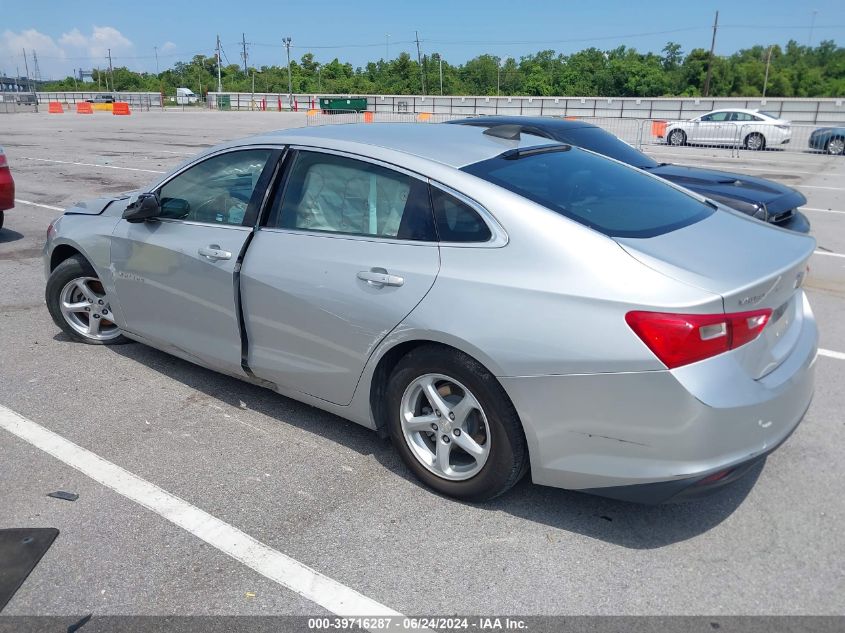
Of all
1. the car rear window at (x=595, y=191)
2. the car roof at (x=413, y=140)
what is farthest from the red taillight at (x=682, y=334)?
the car roof at (x=413, y=140)

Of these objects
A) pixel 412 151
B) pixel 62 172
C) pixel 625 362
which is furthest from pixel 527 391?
pixel 62 172

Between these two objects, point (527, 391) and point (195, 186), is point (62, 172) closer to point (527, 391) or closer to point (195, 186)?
point (195, 186)

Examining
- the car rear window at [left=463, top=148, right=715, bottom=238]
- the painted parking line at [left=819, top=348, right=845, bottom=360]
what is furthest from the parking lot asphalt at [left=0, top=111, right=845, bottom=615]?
the car rear window at [left=463, top=148, right=715, bottom=238]

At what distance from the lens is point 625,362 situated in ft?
8.99

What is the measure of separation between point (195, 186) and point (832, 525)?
385cm

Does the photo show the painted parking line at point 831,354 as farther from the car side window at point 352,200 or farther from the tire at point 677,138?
the tire at point 677,138

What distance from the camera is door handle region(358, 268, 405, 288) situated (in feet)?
11.0

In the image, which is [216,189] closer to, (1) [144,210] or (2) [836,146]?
(1) [144,210]

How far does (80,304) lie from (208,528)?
9.19 feet

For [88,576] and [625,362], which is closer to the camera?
[625,362]

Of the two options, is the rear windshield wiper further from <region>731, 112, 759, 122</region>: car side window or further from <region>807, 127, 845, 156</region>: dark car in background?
<region>807, 127, 845, 156</region>: dark car in background

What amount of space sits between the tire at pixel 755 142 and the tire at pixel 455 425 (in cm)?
2344

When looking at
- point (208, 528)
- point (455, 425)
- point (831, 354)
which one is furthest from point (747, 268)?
point (831, 354)

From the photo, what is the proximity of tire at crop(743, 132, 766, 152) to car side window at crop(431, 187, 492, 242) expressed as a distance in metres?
23.2
